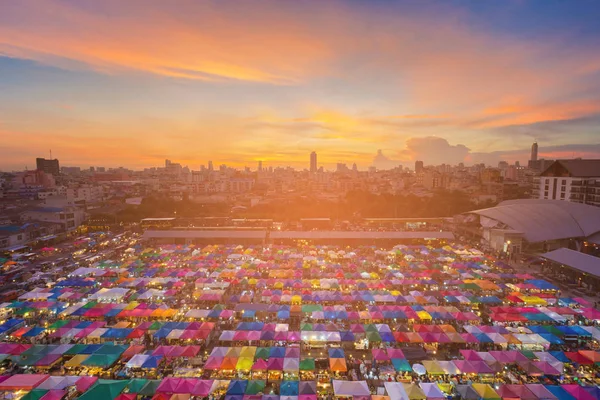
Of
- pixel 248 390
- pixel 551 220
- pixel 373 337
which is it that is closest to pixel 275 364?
pixel 248 390

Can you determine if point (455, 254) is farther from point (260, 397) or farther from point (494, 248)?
point (260, 397)

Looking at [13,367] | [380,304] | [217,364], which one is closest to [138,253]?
[13,367]

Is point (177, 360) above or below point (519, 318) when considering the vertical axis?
below

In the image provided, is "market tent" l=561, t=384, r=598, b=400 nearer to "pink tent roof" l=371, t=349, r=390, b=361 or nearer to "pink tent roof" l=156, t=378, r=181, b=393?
"pink tent roof" l=371, t=349, r=390, b=361

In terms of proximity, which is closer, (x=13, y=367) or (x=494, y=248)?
(x=13, y=367)

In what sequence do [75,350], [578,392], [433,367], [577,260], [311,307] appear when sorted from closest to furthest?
[578,392] < [433,367] < [75,350] < [311,307] < [577,260]

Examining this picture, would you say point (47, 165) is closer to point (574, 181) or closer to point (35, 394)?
point (35, 394)

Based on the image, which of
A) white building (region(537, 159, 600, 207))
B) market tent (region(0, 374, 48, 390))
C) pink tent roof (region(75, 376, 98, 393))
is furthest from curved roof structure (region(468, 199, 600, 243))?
market tent (region(0, 374, 48, 390))
